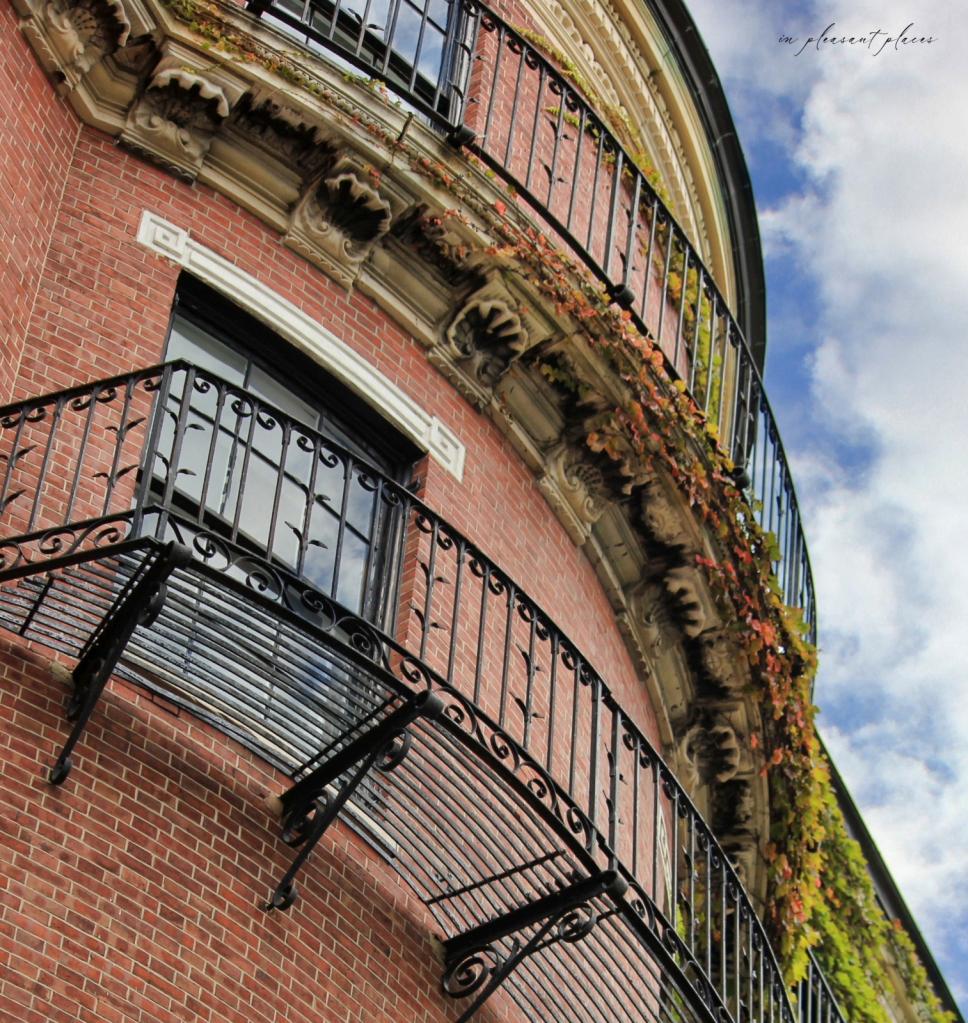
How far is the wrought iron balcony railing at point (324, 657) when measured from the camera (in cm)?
798

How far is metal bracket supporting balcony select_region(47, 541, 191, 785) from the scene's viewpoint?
7441 mm

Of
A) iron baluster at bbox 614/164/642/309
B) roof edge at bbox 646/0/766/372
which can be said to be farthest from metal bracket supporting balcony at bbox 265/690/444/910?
roof edge at bbox 646/0/766/372

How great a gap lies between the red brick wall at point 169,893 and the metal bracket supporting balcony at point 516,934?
0.40 ft

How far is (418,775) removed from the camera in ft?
29.5

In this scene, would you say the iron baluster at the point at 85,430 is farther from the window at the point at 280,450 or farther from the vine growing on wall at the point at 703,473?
the vine growing on wall at the point at 703,473

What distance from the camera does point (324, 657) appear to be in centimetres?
834

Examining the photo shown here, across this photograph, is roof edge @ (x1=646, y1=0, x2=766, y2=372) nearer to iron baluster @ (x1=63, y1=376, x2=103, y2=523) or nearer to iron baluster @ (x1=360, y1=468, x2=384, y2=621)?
iron baluster @ (x1=360, y1=468, x2=384, y2=621)

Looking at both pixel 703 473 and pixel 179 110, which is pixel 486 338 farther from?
pixel 179 110

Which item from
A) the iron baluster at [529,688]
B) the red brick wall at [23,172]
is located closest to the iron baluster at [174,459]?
the red brick wall at [23,172]

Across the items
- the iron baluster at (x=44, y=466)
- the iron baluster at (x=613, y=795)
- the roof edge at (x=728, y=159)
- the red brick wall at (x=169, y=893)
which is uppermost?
the roof edge at (x=728, y=159)

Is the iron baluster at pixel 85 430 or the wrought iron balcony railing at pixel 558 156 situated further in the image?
the wrought iron balcony railing at pixel 558 156

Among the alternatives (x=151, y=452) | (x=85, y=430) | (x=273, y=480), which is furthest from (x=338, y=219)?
(x=151, y=452)

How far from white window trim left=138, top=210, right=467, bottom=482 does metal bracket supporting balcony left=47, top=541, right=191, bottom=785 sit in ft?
9.94

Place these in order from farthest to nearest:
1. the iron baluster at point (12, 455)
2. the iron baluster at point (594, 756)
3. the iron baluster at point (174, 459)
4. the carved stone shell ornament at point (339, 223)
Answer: the carved stone shell ornament at point (339, 223) → the iron baluster at point (594, 756) → the iron baluster at point (12, 455) → the iron baluster at point (174, 459)
